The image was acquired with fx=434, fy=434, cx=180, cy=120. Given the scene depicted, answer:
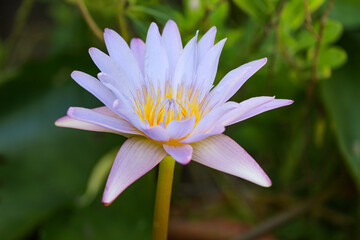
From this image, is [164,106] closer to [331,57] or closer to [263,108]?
[263,108]

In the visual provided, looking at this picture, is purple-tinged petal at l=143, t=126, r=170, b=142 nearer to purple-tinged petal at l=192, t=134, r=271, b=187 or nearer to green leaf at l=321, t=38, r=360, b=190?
purple-tinged petal at l=192, t=134, r=271, b=187

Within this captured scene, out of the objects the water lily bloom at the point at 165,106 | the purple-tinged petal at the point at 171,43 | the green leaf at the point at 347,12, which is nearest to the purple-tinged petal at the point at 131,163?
the water lily bloom at the point at 165,106

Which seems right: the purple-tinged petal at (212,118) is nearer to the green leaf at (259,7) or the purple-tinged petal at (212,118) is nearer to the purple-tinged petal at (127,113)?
the purple-tinged petal at (127,113)

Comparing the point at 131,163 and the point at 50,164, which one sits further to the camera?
the point at 50,164

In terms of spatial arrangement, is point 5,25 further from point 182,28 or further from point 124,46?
point 124,46

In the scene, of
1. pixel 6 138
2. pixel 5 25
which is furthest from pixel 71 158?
pixel 5 25

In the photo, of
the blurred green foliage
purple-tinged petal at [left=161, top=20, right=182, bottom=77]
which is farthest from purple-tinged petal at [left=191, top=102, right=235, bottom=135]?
the blurred green foliage

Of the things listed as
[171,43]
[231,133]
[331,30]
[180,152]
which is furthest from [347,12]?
[180,152]
